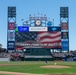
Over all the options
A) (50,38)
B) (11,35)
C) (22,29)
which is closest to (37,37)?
(50,38)

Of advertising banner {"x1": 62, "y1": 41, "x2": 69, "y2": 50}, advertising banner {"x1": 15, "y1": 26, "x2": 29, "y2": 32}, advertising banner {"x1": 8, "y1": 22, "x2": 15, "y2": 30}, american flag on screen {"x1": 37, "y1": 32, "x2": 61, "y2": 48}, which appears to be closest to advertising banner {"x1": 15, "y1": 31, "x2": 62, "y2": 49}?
american flag on screen {"x1": 37, "y1": 32, "x2": 61, "y2": 48}

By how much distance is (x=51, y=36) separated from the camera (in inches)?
3391

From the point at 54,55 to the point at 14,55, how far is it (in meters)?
15.4

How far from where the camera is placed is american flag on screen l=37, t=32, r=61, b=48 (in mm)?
86181

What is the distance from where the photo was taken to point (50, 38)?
86.4 m

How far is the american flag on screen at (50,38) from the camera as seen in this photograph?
86.2 meters

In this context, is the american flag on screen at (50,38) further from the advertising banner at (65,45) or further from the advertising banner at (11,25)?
the advertising banner at (11,25)

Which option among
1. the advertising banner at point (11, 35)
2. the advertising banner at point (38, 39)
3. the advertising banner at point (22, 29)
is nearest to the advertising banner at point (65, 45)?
the advertising banner at point (38, 39)

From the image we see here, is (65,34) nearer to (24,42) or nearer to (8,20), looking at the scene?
(24,42)

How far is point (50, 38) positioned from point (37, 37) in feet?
14.4

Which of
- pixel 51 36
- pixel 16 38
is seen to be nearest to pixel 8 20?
pixel 16 38

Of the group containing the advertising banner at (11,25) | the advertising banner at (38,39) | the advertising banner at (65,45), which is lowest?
Answer: the advertising banner at (65,45)

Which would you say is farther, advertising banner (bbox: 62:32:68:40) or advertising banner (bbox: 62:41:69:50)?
advertising banner (bbox: 62:32:68:40)

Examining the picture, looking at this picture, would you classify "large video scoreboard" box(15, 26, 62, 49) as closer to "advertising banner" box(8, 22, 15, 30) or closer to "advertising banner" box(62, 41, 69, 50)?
"advertising banner" box(62, 41, 69, 50)
